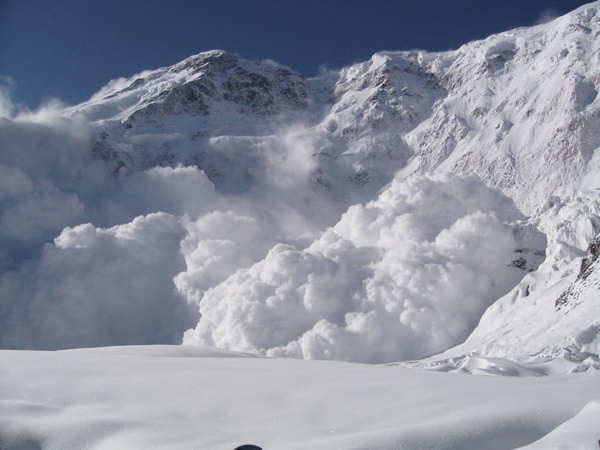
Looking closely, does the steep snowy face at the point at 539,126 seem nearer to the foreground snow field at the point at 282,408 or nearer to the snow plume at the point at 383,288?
the snow plume at the point at 383,288

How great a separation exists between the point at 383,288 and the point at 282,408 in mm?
118936

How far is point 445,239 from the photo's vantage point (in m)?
136

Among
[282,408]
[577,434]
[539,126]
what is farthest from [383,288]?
[577,434]

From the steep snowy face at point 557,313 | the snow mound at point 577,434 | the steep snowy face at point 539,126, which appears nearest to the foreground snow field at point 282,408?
the snow mound at point 577,434

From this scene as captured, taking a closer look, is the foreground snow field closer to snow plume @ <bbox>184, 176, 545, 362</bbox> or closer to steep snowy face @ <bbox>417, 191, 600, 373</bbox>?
steep snowy face @ <bbox>417, 191, 600, 373</bbox>

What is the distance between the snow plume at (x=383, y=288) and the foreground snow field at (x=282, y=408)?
9822cm

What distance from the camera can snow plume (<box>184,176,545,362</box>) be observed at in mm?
115438

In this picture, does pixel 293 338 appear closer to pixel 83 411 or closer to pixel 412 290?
pixel 412 290

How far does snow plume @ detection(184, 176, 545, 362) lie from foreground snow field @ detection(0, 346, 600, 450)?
3867 inches

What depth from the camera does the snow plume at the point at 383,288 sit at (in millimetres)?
115438

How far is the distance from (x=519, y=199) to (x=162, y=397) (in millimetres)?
159699

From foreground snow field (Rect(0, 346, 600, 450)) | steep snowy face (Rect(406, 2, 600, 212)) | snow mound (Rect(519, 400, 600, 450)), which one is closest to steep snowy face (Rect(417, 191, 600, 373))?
foreground snow field (Rect(0, 346, 600, 450))

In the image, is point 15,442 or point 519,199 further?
point 519,199

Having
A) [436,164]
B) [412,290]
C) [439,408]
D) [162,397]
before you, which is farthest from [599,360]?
[436,164]
